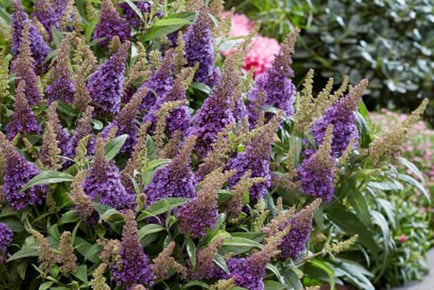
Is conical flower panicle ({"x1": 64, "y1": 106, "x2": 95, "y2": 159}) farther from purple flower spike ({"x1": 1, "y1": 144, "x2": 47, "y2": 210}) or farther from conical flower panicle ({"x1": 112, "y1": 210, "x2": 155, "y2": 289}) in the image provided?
conical flower panicle ({"x1": 112, "y1": 210, "x2": 155, "y2": 289})

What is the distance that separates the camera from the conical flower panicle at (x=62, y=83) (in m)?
2.12

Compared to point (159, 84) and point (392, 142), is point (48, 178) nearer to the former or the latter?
point (159, 84)

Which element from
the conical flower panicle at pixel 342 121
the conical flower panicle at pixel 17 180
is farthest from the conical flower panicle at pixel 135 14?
the conical flower panicle at pixel 17 180

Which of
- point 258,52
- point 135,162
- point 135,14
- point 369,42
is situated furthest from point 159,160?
point 369,42

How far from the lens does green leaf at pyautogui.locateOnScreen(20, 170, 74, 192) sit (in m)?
1.79

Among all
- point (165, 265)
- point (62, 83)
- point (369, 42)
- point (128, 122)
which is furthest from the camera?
point (369, 42)

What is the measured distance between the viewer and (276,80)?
2346mm

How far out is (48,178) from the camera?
1818 mm

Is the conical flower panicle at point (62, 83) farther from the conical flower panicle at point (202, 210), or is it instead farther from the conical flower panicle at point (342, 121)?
the conical flower panicle at point (342, 121)

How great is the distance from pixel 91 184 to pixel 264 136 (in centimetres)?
46

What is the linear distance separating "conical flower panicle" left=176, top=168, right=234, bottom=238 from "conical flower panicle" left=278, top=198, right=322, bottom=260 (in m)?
0.27

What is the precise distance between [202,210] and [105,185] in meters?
0.24

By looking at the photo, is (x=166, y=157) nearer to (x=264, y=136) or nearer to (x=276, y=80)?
(x=264, y=136)

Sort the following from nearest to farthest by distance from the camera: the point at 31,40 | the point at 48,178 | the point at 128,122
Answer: the point at 48,178 < the point at 128,122 < the point at 31,40
